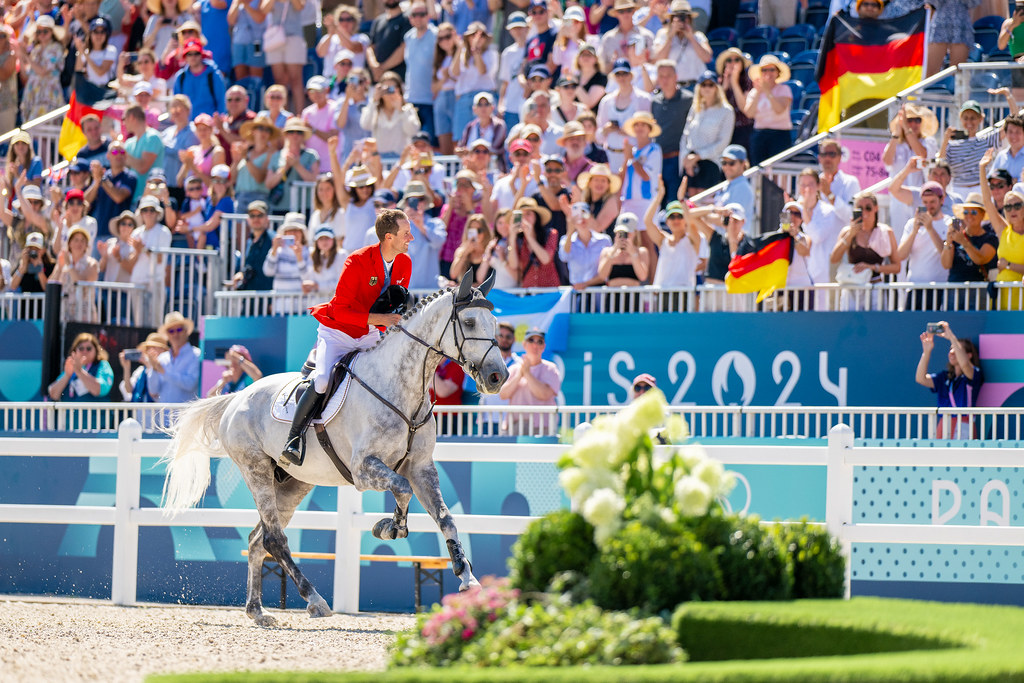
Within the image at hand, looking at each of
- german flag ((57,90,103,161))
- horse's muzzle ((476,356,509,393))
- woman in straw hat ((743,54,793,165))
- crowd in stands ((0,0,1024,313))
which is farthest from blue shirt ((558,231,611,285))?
german flag ((57,90,103,161))

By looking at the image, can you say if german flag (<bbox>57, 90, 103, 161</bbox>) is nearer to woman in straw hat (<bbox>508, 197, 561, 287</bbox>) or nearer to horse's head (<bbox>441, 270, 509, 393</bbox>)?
woman in straw hat (<bbox>508, 197, 561, 287</bbox>)

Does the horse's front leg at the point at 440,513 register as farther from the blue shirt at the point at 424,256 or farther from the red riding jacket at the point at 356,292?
→ the blue shirt at the point at 424,256

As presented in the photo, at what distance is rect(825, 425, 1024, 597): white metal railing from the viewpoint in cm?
989

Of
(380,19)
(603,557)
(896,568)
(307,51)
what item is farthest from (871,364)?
(307,51)

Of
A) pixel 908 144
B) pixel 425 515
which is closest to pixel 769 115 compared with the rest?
pixel 908 144

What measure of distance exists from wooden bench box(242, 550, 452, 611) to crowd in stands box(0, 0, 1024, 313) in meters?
3.18

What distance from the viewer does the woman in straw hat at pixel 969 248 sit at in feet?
41.8

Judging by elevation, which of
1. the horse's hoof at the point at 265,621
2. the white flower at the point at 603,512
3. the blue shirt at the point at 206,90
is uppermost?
the blue shirt at the point at 206,90

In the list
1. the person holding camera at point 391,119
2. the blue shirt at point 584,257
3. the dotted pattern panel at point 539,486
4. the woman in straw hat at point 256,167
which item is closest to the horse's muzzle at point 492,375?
the dotted pattern panel at point 539,486

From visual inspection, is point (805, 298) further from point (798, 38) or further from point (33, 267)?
point (33, 267)

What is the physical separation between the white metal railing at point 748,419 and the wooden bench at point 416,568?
112 cm

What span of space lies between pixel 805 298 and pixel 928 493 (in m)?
2.85

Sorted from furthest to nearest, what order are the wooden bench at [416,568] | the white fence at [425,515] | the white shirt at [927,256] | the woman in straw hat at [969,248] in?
the white shirt at [927,256] < the woman in straw hat at [969,248] < the wooden bench at [416,568] < the white fence at [425,515]

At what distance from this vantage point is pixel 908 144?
14.5 metres
